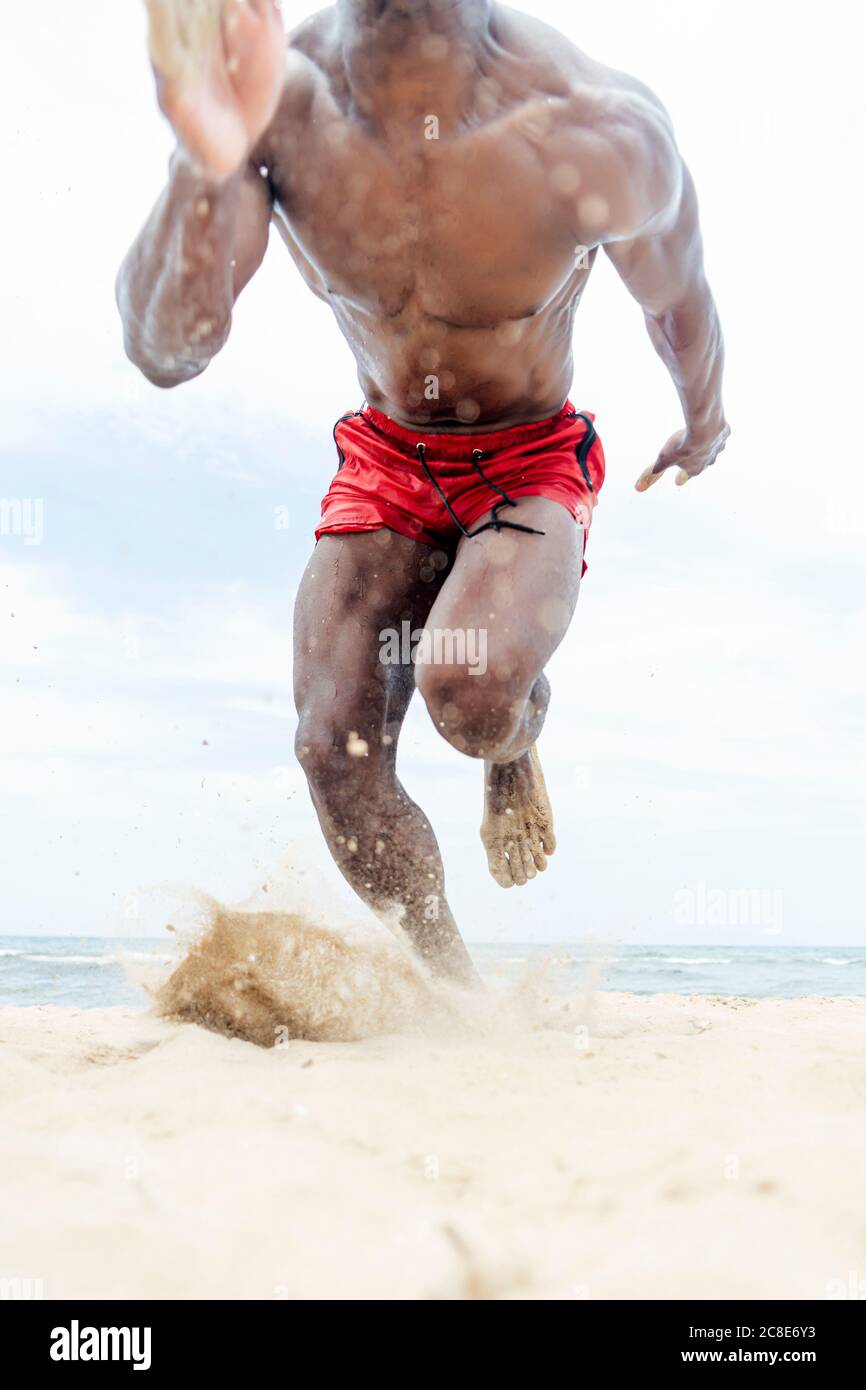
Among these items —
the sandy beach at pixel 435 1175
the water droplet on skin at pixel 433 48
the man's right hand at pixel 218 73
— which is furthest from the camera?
the water droplet on skin at pixel 433 48

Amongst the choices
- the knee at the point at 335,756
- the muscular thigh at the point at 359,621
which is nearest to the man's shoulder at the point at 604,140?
the muscular thigh at the point at 359,621

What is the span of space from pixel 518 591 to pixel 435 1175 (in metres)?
1.57

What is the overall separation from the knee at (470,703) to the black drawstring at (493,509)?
0.45 meters

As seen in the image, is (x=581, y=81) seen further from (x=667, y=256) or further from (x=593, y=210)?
(x=667, y=256)

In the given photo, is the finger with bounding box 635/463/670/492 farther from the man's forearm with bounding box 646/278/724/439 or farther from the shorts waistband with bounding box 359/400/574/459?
the shorts waistband with bounding box 359/400/574/459

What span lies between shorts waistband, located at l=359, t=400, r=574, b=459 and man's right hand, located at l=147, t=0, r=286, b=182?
1.15 meters

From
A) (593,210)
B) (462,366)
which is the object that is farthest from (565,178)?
(462,366)

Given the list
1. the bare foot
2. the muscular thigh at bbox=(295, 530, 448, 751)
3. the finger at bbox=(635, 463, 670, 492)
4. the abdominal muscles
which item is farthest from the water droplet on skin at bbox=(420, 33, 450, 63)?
the bare foot

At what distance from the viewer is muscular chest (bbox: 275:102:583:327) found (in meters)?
2.40

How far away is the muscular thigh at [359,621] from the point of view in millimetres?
2881

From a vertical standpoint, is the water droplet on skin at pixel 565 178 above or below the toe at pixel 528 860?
above

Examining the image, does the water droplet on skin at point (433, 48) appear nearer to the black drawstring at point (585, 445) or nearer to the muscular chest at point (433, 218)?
the muscular chest at point (433, 218)

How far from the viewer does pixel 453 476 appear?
2963 millimetres
